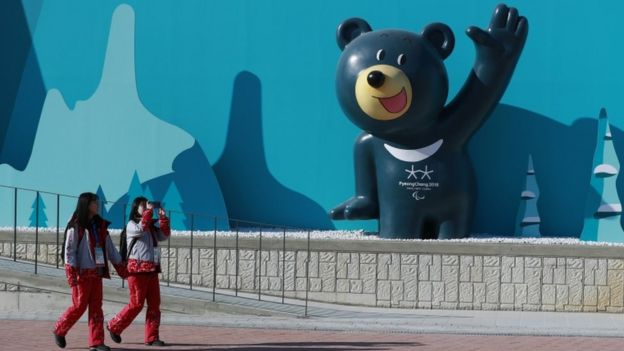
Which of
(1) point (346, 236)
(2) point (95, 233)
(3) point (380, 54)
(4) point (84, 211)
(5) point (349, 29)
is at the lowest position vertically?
(1) point (346, 236)

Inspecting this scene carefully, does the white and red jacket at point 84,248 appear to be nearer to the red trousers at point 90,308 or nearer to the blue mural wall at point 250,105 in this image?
the red trousers at point 90,308

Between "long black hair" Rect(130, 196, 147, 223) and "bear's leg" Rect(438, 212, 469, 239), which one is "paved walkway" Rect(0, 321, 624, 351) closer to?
"long black hair" Rect(130, 196, 147, 223)

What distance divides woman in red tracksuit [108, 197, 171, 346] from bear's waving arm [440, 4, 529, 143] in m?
4.83

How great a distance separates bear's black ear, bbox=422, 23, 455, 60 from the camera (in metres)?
14.3

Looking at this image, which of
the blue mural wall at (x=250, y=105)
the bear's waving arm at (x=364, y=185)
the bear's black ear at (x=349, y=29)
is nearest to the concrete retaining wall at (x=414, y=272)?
the bear's waving arm at (x=364, y=185)

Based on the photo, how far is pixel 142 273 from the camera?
10.4 meters

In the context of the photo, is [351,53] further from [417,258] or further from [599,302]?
[599,302]

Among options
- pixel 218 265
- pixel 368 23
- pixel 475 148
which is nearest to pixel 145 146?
pixel 218 265

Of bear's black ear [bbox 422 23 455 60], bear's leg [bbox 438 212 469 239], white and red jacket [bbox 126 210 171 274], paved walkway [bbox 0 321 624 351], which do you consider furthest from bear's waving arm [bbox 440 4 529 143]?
white and red jacket [bbox 126 210 171 274]

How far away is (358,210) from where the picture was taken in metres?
14.4

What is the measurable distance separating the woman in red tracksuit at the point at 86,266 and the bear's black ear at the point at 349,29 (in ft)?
17.7

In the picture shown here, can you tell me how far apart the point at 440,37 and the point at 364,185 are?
2058 millimetres

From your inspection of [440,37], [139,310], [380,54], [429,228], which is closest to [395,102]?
[380,54]

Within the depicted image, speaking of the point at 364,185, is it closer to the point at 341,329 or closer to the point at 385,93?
the point at 385,93
